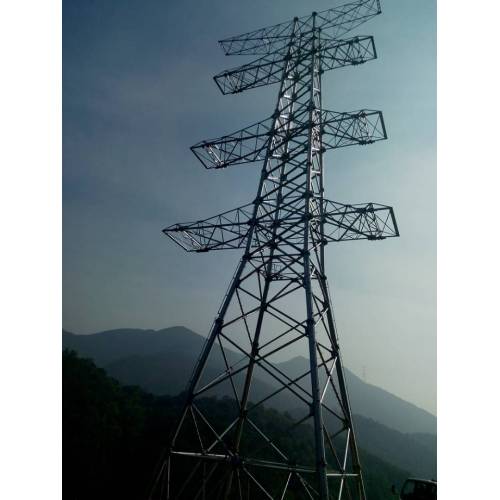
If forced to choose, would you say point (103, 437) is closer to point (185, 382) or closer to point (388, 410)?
point (185, 382)

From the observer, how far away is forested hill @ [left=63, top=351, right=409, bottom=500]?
2370cm

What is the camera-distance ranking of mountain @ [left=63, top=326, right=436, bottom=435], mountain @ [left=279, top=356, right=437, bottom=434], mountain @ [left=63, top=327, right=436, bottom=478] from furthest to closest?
mountain @ [left=63, top=326, right=436, bottom=435] < mountain @ [left=279, top=356, right=437, bottom=434] < mountain @ [left=63, top=327, right=436, bottom=478]

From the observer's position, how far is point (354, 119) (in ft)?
28.7

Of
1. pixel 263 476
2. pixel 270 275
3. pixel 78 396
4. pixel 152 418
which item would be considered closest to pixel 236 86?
pixel 270 275

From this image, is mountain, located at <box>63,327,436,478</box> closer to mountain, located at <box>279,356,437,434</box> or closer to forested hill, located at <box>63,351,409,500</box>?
mountain, located at <box>279,356,437,434</box>

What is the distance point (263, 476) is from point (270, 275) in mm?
28871

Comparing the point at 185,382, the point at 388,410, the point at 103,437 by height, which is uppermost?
the point at 103,437

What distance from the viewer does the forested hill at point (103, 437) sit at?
23703 mm

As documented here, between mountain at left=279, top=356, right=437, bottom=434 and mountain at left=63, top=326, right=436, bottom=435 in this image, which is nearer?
mountain at left=279, top=356, right=437, bottom=434

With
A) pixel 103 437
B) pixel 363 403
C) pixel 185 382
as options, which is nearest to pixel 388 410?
pixel 363 403

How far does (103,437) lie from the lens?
26.3m

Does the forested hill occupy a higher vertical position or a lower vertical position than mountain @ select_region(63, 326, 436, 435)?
higher

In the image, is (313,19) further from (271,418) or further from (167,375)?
(167,375)

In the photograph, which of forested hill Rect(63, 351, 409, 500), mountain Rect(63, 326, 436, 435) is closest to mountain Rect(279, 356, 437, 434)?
mountain Rect(63, 326, 436, 435)
